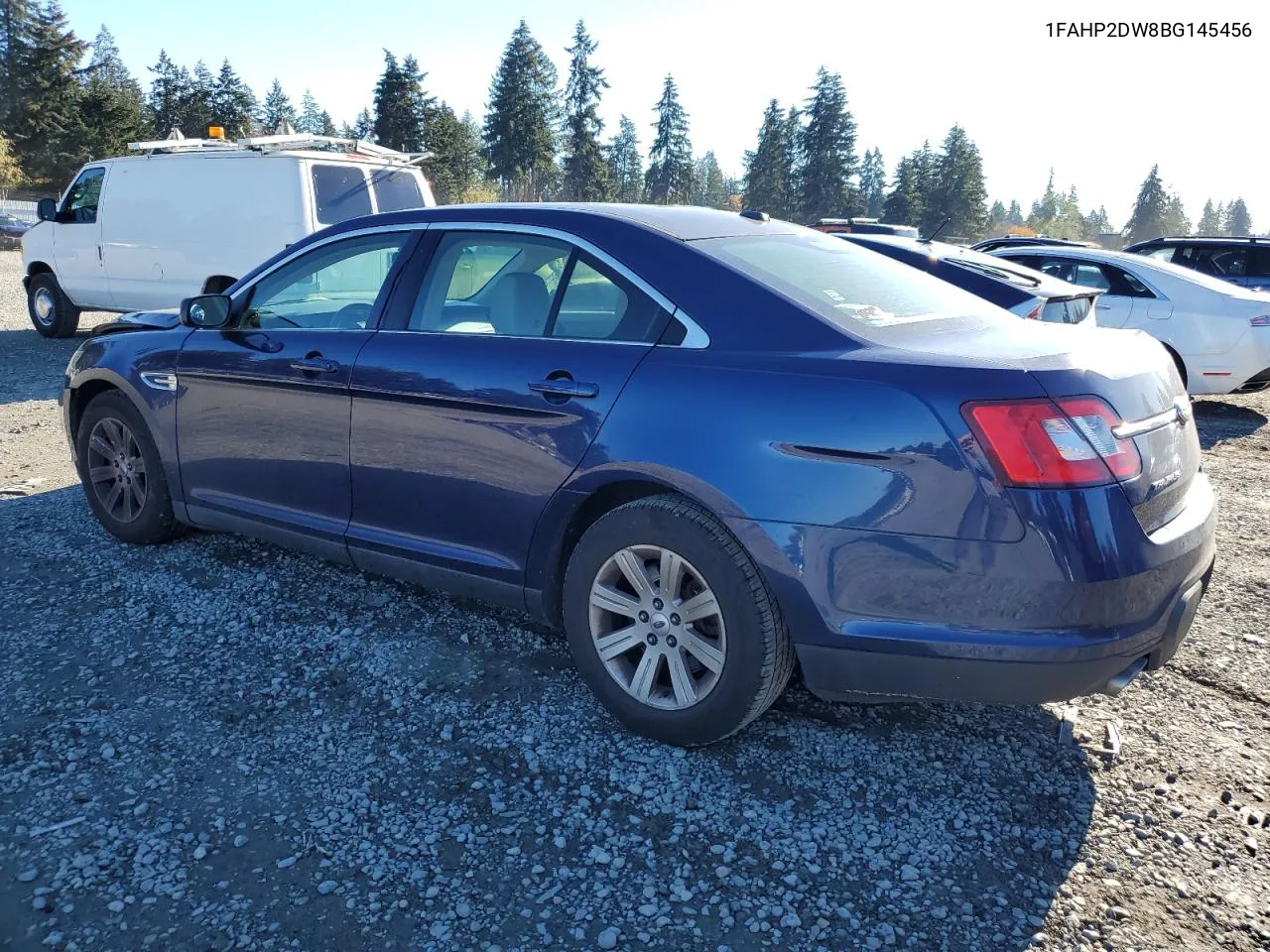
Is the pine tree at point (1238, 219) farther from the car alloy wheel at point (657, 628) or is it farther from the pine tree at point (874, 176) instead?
the car alloy wheel at point (657, 628)

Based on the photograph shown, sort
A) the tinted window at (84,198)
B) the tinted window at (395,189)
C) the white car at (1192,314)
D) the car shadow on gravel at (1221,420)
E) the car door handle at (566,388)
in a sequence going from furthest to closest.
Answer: the tinted window at (84,198), the tinted window at (395,189), the white car at (1192,314), the car shadow on gravel at (1221,420), the car door handle at (566,388)

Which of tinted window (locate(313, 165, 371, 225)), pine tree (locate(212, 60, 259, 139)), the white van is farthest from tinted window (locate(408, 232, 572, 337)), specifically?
pine tree (locate(212, 60, 259, 139))

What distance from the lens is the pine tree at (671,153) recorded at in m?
88.9

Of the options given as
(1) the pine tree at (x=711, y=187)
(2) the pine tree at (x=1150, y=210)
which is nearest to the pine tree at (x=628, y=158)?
(1) the pine tree at (x=711, y=187)

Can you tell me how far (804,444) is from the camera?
2596 millimetres

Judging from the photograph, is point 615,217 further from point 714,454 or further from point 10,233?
point 10,233

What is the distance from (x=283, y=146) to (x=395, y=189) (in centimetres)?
118

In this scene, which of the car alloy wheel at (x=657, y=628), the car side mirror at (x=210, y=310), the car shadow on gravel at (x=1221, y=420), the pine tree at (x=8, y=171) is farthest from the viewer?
the pine tree at (x=8, y=171)

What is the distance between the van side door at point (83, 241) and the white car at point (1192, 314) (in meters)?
10.5

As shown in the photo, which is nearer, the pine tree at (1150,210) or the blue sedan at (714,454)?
the blue sedan at (714,454)

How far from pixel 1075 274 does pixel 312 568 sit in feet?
26.5

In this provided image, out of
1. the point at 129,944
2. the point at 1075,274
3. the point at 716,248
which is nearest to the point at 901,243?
the point at 1075,274

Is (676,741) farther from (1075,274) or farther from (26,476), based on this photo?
(1075,274)

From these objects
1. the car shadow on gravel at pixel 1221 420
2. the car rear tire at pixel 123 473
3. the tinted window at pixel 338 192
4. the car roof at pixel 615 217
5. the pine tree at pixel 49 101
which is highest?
the pine tree at pixel 49 101
